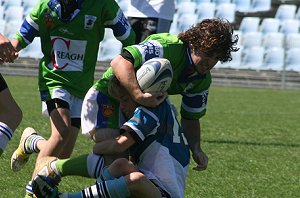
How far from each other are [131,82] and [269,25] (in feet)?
47.6

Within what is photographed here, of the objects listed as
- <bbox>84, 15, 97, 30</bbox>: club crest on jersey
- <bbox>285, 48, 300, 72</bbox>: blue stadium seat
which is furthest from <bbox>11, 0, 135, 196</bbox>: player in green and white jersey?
<bbox>285, 48, 300, 72</bbox>: blue stadium seat

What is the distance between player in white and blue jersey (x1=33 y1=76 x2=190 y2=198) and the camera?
387cm

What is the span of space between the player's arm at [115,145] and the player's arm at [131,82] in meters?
0.20

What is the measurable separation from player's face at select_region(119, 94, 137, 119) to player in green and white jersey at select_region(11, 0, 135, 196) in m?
0.94

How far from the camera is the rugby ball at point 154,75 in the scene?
4008 mm

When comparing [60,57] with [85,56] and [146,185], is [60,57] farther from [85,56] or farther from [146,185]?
[146,185]

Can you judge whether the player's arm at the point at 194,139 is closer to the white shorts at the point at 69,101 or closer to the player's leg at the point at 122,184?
the player's leg at the point at 122,184

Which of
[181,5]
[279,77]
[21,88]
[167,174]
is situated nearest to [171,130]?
[167,174]

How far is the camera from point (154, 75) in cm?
400

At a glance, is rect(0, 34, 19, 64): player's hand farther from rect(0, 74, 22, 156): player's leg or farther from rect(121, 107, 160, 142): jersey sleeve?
rect(121, 107, 160, 142): jersey sleeve

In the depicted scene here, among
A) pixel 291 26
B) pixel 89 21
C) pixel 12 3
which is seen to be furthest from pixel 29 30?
pixel 12 3

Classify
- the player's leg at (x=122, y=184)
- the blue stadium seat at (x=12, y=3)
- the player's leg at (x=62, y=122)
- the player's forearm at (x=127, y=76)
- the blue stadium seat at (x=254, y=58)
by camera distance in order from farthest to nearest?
the blue stadium seat at (x=12, y=3), the blue stadium seat at (x=254, y=58), the player's leg at (x=62, y=122), the player's forearm at (x=127, y=76), the player's leg at (x=122, y=184)

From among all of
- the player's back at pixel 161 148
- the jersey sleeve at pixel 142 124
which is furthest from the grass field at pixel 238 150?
the jersey sleeve at pixel 142 124

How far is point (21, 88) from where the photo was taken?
13961 mm
